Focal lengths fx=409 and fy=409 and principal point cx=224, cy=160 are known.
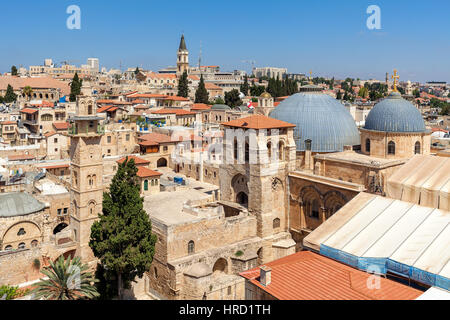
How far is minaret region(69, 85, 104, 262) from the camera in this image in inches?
1000

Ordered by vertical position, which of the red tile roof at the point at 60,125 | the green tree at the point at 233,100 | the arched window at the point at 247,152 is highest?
the green tree at the point at 233,100

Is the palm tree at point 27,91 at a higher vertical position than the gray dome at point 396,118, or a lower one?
higher

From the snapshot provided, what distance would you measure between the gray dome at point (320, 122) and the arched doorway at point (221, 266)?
9800mm

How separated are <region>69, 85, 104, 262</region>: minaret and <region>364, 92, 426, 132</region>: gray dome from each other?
18492mm

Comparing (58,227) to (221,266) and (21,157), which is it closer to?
(221,266)

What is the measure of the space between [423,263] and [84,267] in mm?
15681

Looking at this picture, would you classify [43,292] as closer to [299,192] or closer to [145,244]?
[145,244]

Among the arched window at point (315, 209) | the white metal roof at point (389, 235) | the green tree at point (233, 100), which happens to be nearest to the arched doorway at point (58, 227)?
the arched window at point (315, 209)

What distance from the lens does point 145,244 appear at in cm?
2183

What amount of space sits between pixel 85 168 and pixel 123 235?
661cm

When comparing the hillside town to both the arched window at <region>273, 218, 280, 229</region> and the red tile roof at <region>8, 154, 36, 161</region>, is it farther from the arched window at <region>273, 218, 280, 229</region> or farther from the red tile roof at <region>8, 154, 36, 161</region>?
the red tile roof at <region>8, 154, 36, 161</region>

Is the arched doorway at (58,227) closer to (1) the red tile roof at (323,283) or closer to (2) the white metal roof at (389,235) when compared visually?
(1) the red tile roof at (323,283)

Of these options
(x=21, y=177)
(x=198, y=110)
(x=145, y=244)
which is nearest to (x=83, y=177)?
(x=145, y=244)

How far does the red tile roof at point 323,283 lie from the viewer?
15781 millimetres
